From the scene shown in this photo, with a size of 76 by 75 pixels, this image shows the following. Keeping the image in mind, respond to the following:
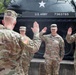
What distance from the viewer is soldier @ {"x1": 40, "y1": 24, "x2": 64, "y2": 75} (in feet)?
25.9

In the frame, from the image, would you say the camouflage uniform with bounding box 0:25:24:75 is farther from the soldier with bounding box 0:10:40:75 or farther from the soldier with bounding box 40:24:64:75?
the soldier with bounding box 40:24:64:75

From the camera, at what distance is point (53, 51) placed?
25.9 feet

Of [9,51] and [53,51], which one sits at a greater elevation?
[9,51]

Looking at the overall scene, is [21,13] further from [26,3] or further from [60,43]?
[60,43]

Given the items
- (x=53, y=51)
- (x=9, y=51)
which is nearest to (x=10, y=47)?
(x=9, y=51)

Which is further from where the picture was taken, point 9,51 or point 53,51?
point 53,51

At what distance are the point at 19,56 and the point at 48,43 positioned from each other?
14.5 ft

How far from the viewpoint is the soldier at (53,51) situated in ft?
25.9

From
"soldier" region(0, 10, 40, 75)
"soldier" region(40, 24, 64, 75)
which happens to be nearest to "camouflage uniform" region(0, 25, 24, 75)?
"soldier" region(0, 10, 40, 75)

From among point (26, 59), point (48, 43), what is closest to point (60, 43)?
point (48, 43)

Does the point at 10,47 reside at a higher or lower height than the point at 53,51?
higher

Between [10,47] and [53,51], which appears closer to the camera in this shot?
[10,47]

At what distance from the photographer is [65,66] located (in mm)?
9969

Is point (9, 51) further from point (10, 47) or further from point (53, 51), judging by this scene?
point (53, 51)
